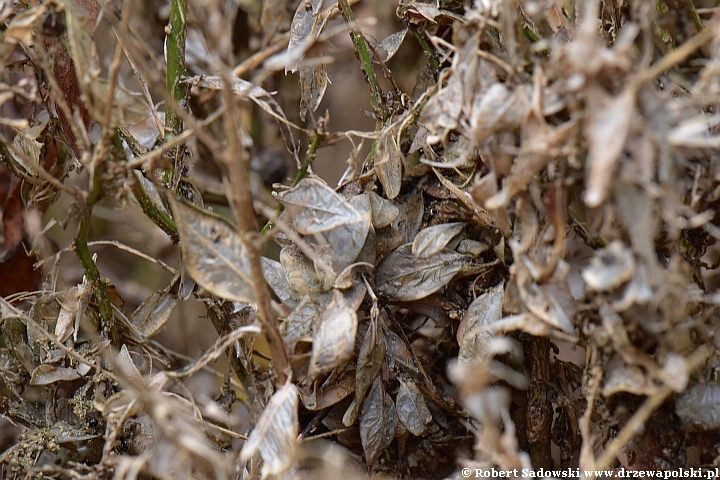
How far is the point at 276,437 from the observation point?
409 mm

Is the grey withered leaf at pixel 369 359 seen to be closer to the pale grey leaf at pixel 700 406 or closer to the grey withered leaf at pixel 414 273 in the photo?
the grey withered leaf at pixel 414 273

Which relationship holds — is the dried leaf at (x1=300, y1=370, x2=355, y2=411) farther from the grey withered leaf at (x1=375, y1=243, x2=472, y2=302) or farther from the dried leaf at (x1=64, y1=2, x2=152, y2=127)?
the dried leaf at (x1=64, y1=2, x2=152, y2=127)

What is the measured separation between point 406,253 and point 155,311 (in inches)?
9.4

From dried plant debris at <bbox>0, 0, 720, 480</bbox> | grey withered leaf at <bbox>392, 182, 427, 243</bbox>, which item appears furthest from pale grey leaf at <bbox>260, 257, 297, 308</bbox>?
grey withered leaf at <bbox>392, 182, 427, 243</bbox>

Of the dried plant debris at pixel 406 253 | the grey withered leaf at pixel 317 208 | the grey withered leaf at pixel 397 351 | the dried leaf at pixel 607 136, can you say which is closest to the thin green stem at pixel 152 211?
the dried plant debris at pixel 406 253

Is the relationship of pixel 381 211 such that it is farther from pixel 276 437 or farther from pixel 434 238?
pixel 276 437

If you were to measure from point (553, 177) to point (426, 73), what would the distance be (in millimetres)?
233

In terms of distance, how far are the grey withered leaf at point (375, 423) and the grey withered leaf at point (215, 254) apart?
0.17 meters

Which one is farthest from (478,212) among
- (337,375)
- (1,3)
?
(1,3)

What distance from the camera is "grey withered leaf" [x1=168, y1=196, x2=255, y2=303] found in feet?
1.35

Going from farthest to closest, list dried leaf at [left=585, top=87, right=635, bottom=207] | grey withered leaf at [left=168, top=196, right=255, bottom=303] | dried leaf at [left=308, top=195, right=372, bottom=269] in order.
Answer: dried leaf at [left=308, top=195, right=372, bottom=269], grey withered leaf at [left=168, top=196, right=255, bottom=303], dried leaf at [left=585, top=87, right=635, bottom=207]

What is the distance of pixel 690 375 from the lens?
43 centimetres

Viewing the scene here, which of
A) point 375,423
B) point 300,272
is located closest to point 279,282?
point 300,272

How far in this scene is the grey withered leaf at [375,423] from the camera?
1.75 feet
